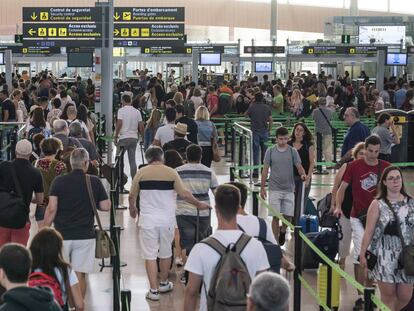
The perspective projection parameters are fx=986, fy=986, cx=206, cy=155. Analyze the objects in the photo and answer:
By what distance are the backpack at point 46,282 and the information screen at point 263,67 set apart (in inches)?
1402

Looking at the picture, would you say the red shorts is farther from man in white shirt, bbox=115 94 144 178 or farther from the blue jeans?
the blue jeans

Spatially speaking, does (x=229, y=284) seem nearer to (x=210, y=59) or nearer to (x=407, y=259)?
(x=407, y=259)

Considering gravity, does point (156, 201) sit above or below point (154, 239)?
above

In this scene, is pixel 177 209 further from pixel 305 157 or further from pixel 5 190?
pixel 305 157

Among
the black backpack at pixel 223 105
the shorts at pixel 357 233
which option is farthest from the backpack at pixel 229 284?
the black backpack at pixel 223 105

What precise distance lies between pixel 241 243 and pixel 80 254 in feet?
10.0

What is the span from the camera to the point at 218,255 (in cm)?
619

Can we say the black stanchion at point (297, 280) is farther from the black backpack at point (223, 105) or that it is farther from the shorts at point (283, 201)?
the black backpack at point (223, 105)

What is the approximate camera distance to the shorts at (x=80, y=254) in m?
8.92

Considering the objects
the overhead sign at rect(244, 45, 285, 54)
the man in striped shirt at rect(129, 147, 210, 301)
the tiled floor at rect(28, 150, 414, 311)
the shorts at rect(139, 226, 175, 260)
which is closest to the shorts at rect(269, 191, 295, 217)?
the tiled floor at rect(28, 150, 414, 311)

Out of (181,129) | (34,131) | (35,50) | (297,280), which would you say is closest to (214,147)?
(181,129)

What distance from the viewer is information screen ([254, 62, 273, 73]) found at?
41803 mm

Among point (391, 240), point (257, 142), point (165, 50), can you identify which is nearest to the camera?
point (391, 240)

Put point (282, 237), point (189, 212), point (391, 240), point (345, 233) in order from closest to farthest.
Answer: point (391, 240), point (189, 212), point (345, 233), point (282, 237)
